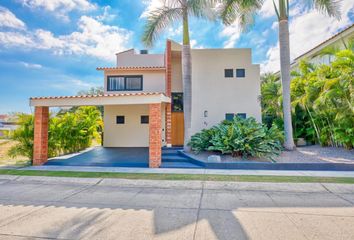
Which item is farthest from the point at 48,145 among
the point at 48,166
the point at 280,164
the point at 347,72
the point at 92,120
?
the point at 347,72

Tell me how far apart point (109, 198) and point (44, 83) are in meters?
24.1

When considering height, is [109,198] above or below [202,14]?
below

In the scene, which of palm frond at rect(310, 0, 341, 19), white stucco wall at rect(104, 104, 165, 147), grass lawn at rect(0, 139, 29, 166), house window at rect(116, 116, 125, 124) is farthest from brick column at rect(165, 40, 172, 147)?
palm frond at rect(310, 0, 341, 19)

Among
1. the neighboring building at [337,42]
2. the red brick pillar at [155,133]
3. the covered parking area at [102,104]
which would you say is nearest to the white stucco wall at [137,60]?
the covered parking area at [102,104]

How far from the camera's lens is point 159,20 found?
10.9 meters

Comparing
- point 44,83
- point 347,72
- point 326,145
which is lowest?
point 326,145

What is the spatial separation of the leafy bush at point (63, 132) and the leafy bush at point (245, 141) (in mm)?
8014

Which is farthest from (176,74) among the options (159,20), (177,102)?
(159,20)

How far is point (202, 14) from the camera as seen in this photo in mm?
10617

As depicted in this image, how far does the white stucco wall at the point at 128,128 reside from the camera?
47.5 ft

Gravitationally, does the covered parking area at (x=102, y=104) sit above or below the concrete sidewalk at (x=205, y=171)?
above

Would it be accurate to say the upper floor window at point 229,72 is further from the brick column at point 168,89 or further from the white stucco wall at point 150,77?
the white stucco wall at point 150,77

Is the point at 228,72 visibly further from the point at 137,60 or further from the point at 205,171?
the point at 205,171

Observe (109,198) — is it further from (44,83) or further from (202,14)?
(44,83)
